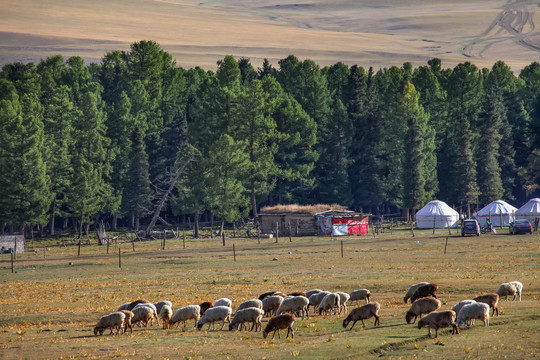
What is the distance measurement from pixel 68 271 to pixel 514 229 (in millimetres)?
47736

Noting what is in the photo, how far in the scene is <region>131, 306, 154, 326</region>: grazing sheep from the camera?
31242 mm

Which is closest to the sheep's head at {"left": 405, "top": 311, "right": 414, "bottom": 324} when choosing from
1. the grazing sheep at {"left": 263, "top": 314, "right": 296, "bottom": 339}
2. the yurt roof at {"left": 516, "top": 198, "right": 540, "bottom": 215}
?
the grazing sheep at {"left": 263, "top": 314, "right": 296, "bottom": 339}

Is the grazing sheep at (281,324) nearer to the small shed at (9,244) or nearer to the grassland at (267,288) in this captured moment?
the grassland at (267,288)

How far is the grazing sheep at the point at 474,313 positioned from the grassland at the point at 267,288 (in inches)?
15.8

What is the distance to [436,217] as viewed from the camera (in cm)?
10262

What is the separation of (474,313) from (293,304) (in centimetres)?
764

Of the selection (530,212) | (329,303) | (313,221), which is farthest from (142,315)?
(530,212)

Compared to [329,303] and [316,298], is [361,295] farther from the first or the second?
[329,303]

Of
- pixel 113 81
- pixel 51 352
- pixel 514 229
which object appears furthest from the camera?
pixel 113 81

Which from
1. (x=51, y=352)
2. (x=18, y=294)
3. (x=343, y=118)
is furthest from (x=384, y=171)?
(x=51, y=352)

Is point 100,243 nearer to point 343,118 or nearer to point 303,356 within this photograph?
point 343,118

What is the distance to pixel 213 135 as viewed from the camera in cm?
11500

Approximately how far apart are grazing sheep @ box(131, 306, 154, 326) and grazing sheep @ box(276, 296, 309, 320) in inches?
201

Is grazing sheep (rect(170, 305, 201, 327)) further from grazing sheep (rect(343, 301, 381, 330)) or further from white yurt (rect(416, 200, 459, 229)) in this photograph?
white yurt (rect(416, 200, 459, 229))
